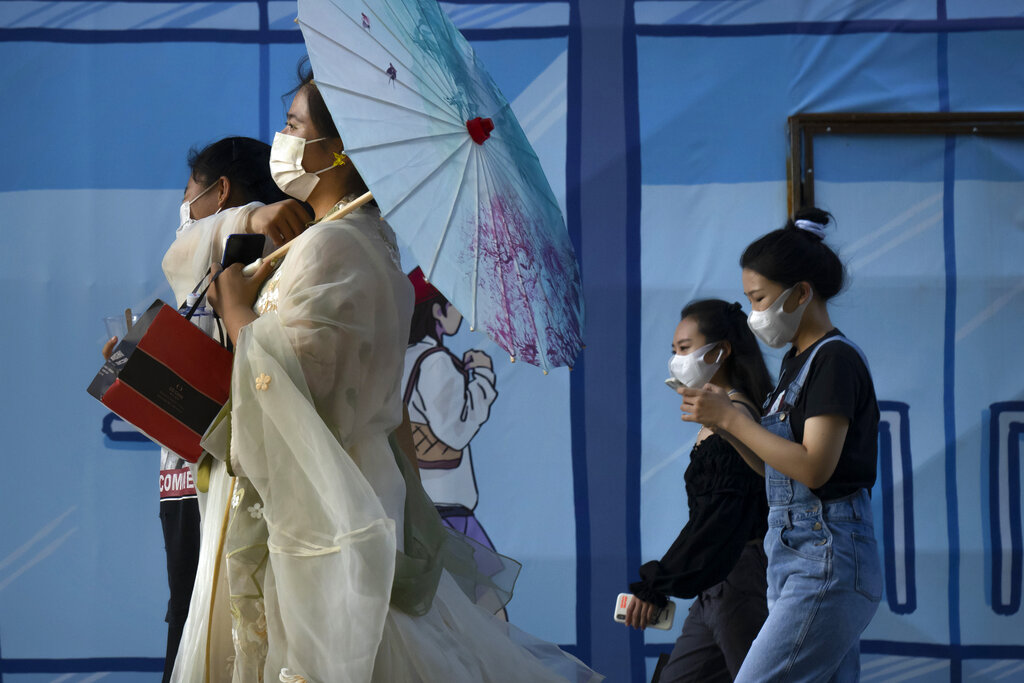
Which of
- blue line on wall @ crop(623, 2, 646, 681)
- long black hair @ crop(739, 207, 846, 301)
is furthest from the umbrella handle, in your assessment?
blue line on wall @ crop(623, 2, 646, 681)

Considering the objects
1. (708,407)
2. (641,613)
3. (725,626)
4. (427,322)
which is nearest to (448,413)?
(427,322)

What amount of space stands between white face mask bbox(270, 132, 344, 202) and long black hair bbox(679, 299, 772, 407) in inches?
49.7

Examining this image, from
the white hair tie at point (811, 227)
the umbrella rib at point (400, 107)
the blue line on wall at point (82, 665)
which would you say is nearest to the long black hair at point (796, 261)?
the white hair tie at point (811, 227)

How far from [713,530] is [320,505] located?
1.18 meters

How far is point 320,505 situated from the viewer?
5.88ft

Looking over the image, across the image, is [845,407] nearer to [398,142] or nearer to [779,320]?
[779,320]

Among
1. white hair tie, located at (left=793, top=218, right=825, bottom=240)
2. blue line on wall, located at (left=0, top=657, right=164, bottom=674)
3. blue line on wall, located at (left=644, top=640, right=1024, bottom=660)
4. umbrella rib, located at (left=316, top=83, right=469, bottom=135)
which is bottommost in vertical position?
blue line on wall, located at (left=0, top=657, right=164, bottom=674)

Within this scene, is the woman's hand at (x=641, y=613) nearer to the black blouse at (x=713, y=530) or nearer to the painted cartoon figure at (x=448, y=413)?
the black blouse at (x=713, y=530)

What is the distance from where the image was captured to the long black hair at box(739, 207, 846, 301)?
8.16 ft

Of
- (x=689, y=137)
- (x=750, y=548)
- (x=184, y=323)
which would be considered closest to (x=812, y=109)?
(x=689, y=137)

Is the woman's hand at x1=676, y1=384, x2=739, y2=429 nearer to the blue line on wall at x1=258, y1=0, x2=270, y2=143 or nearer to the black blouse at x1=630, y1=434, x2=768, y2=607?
the black blouse at x1=630, y1=434, x2=768, y2=607

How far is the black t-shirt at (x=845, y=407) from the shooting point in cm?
228

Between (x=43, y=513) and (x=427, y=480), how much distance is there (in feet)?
4.25

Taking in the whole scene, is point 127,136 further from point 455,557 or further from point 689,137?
point 455,557
